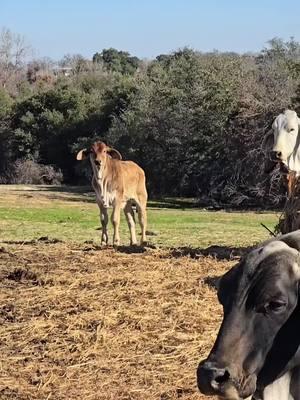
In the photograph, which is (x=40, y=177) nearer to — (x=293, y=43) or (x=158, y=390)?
(x=293, y=43)

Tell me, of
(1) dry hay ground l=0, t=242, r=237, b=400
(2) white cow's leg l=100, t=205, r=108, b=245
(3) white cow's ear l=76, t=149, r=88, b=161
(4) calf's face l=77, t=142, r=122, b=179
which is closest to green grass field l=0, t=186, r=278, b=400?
(1) dry hay ground l=0, t=242, r=237, b=400

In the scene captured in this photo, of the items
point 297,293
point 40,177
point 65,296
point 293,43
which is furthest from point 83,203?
point 297,293

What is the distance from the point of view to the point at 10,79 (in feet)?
296

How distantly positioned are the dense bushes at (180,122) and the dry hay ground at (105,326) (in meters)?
20.8

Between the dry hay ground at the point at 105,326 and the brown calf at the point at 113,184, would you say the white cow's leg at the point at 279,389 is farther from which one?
the brown calf at the point at 113,184

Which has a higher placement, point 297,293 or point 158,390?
point 297,293

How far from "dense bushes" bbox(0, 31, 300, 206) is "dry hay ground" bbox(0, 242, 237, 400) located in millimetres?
20804

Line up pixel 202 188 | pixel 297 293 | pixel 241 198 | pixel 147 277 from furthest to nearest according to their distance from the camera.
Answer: pixel 202 188
pixel 241 198
pixel 147 277
pixel 297 293

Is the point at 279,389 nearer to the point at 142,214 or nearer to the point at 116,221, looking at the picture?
the point at 116,221

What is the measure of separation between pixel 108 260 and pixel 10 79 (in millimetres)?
80075

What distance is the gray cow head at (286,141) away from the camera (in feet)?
38.1

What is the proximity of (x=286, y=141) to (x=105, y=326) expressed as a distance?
171 inches

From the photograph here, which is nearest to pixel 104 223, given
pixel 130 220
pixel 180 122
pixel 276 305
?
pixel 130 220

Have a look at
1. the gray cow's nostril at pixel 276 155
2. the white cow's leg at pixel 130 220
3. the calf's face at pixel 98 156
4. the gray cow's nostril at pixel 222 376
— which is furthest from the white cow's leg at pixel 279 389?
the calf's face at pixel 98 156
